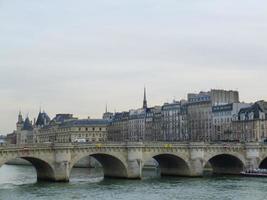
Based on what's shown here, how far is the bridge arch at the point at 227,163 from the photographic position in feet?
314

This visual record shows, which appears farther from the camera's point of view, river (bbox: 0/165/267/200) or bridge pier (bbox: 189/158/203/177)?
bridge pier (bbox: 189/158/203/177)

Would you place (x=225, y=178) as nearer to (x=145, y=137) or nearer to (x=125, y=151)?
(x=125, y=151)

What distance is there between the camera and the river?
210ft

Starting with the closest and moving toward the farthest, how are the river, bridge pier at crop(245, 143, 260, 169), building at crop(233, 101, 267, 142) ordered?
1. the river
2. bridge pier at crop(245, 143, 260, 169)
3. building at crop(233, 101, 267, 142)

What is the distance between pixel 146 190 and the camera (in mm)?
70500

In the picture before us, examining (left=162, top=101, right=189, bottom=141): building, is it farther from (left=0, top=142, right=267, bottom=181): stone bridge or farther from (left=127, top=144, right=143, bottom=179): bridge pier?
(left=127, top=144, right=143, bottom=179): bridge pier

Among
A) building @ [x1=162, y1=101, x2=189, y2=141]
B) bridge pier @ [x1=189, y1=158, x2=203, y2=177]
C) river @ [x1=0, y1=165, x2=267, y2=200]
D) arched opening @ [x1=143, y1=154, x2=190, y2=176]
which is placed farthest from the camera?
building @ [x1=162, y1=101, x2=189, y2=141]

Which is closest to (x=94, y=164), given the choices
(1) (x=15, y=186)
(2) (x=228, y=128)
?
(2) (x=228, y=128)

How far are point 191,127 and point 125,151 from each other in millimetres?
75350

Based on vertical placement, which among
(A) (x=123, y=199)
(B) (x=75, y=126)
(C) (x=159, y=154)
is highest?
(B) (x=75, y=126)

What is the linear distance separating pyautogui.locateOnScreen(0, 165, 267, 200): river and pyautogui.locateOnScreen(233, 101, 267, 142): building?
52.4m

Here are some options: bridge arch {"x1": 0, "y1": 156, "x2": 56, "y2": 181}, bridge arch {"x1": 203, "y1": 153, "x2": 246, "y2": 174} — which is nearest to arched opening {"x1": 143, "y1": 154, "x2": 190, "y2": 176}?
bridge arch {"x1": 203, "y1": 153, "x2": 246, "y2": 174}

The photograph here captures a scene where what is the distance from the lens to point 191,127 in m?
159

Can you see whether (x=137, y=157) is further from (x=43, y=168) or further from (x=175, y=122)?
(x=175, y=122)
